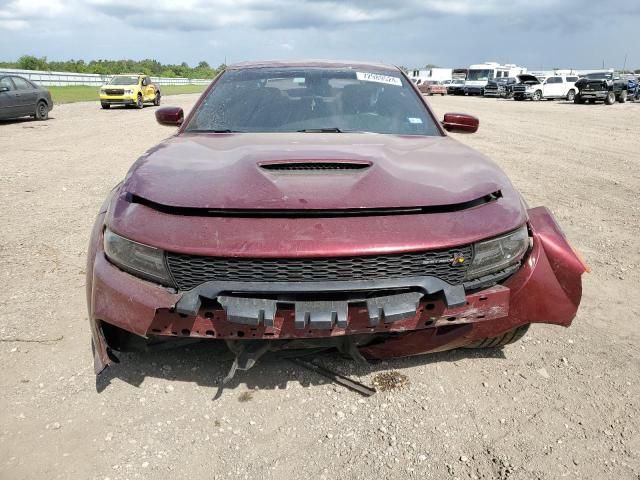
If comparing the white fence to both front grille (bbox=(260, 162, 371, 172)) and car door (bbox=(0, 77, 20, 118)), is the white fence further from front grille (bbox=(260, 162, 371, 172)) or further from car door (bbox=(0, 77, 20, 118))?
front grille (bbox=(260, 162, 371, 172))

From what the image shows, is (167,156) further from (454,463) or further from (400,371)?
(454,463)

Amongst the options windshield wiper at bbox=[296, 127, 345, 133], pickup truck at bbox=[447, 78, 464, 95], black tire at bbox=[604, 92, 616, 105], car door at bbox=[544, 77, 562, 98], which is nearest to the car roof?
windshield wiper at bbox=[296, 127, 345, 133]

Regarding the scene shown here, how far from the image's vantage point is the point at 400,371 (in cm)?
270

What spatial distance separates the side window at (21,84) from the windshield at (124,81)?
773 centimetres

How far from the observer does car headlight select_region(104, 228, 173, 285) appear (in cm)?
211

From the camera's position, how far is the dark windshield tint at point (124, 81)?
22969mm

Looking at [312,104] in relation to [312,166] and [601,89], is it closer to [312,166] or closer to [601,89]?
[312,166]

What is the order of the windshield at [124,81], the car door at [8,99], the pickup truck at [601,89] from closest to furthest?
the car door at [8,99]
the windshield at [124,81]
the pickup truck at [601,89]

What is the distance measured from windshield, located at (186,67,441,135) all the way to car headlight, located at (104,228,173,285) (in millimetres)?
1310

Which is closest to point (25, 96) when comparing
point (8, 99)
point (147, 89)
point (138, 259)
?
point (8, 99)

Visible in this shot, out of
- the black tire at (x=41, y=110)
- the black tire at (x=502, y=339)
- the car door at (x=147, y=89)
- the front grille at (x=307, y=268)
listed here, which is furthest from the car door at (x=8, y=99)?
the black tire at (x=502, y=339)

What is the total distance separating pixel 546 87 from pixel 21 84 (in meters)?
31.4

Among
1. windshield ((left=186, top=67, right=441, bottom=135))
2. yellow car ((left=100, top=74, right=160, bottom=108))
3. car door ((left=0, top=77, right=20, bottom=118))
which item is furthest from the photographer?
yellow car ((left=100, top=74, right=160, bottom=108))

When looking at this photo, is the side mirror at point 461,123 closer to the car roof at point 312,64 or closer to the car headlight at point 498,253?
the car roof at point 312,64
